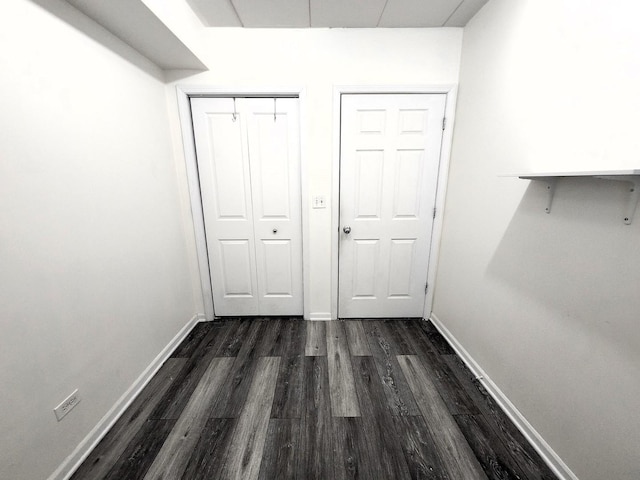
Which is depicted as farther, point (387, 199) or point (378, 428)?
point (387, 199)

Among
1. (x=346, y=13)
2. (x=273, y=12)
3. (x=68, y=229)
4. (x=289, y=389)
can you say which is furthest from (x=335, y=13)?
(x=289, y=389)

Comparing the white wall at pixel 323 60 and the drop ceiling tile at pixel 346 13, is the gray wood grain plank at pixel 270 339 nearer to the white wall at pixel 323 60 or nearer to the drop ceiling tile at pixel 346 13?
the white wall at pixel 323 60

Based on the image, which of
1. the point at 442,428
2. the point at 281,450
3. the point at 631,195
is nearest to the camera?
the point at 631,195

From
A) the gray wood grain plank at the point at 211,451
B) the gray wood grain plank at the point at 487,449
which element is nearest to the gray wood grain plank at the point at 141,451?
the gray wood grain plank at the point at 211,451

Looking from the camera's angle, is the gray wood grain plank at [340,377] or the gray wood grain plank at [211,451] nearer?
the gray wood grain plank at [211,451]

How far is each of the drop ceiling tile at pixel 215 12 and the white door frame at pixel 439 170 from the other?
84 centimetres

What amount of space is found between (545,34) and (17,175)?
2383 mm

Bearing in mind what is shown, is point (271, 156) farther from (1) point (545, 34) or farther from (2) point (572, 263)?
(2) point (572, 263)

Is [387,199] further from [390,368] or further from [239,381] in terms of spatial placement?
[239,381]

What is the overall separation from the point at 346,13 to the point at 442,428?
263 centimetres

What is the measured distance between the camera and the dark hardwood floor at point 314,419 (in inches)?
44.4

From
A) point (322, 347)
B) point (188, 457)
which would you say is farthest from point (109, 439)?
point (322, 347)

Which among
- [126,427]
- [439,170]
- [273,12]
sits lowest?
[126,427]

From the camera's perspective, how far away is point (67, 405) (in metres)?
1.10
